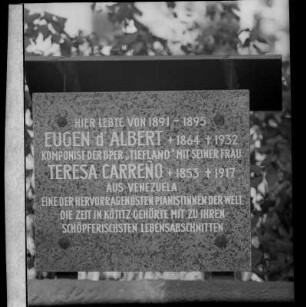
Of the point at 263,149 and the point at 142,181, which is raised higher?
the point at 263,149

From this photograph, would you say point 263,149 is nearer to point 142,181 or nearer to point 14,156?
point 142,181

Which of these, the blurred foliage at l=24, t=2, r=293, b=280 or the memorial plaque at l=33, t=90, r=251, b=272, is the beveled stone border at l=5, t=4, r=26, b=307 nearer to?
the memorial plaque at l=33, t=90, r=251, b=272

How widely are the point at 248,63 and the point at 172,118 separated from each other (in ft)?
2.19

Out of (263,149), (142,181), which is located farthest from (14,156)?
(263,149)

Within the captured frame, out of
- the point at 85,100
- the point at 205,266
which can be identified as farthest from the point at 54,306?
the point at 85,100

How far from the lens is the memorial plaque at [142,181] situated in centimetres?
439

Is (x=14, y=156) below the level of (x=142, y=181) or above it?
above

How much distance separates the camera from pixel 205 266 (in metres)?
4.42

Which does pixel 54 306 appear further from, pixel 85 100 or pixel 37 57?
pixel 37 57

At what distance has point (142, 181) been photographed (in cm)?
443

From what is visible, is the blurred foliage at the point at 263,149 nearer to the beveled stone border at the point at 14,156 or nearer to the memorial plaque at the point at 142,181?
the memorial plaque at the point at 142,181

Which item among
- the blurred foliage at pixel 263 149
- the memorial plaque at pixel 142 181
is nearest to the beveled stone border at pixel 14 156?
the memorial plaque at pixel 142 181

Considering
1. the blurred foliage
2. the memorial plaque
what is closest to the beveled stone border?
the memorial plaque

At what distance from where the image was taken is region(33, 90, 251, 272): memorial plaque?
4395 millimetres
